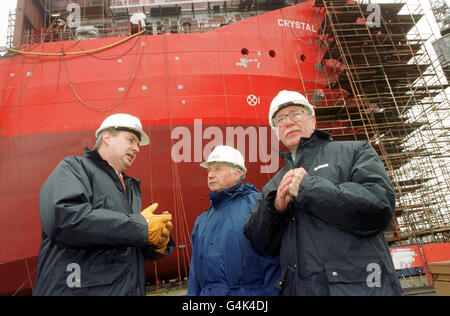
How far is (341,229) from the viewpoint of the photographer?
70.6 inches

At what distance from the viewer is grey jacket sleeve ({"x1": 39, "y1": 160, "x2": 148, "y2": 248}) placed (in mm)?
1796

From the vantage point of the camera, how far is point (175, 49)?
26.3 ft

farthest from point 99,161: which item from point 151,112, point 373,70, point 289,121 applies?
point 373,70

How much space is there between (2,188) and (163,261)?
4.31 meters

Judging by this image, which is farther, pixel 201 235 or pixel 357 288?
pixel 201 235

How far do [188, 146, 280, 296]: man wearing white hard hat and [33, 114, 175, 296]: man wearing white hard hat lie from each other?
486 millimetres

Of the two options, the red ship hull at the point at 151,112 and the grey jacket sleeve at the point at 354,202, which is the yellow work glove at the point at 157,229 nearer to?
the grey jacket sleeve at the point at 354,202

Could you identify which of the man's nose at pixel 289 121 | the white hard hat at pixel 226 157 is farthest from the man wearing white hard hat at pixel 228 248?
the man's nose at pixel 289 121

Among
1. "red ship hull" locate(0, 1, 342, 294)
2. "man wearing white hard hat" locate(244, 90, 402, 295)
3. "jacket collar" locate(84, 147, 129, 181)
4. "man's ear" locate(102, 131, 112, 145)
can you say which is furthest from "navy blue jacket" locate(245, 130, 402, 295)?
"red ship hull" locate(0, 1, 342, 294)

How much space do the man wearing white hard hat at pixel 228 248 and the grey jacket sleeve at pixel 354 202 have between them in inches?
32.7

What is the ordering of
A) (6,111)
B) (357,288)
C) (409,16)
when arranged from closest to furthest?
1. (357,288)
2. (6,111)
3. (409,16)

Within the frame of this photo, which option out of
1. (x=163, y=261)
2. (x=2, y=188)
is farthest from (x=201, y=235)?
(x=2, y=188)

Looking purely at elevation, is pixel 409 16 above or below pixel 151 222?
above

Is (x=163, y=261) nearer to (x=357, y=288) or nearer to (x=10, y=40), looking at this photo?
(x=357, y=288)
